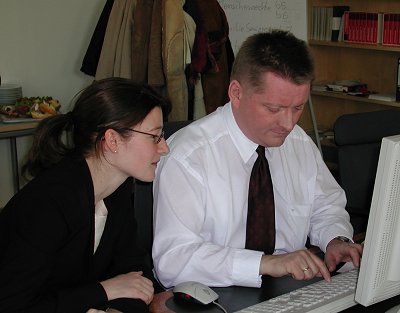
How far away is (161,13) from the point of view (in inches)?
136

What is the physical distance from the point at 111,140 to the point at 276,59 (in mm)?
511

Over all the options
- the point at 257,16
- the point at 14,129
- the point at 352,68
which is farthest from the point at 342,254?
the point at 352,68

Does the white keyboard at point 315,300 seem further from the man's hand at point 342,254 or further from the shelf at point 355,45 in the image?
the shelf at point 355,45

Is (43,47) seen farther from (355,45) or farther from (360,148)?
(360,148)

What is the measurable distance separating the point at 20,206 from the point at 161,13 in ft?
7.58

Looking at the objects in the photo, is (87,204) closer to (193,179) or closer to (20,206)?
(20,206)

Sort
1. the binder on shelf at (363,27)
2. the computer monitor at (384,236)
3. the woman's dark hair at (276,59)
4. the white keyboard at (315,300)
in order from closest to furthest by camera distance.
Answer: the computer monitor at (384,236) → the white keyboard at (315,300) → the woman's dark hair at (276,59) → the binder on shelf at (363,27)

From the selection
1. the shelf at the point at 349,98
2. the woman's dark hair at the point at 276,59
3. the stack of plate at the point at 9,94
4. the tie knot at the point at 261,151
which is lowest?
the shelf at the point at 349,98

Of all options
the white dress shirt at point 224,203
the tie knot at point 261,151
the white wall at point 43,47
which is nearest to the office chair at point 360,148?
the white dress shirt at point 224,203

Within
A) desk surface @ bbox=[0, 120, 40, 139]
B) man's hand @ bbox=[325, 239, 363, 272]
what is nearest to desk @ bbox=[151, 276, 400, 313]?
man's hand @ bbox=[325, 239, 363, 272]

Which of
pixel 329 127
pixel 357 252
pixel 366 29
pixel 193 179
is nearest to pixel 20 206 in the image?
pixel 193 179

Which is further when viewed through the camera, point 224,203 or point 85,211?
point 224,203

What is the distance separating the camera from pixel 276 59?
5.41ft

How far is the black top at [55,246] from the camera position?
128 cm
